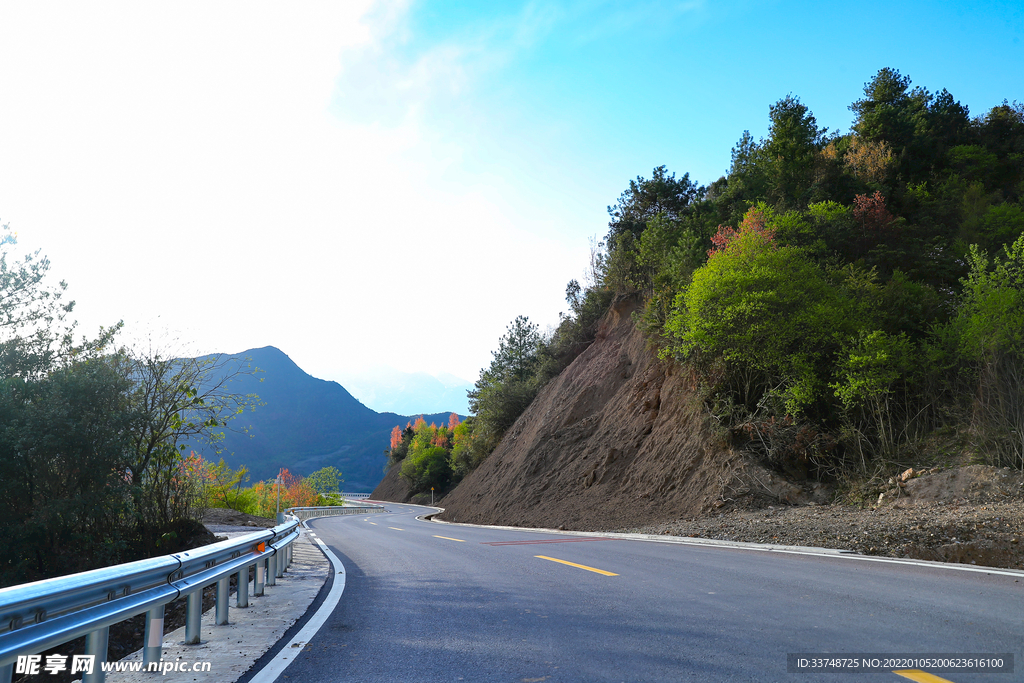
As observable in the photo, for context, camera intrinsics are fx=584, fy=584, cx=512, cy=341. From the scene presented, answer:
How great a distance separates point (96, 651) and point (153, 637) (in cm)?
91

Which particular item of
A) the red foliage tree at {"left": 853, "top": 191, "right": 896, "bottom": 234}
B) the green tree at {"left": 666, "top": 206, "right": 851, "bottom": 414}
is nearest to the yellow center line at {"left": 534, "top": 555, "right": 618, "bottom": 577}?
the green tree at {"left": 666, "top": 206, "right": 851, "bottom": 414}

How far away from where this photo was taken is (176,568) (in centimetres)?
457

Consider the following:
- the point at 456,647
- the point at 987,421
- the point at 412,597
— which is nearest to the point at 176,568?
the point at 456,647

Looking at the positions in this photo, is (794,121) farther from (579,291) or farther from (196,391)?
(196,391)

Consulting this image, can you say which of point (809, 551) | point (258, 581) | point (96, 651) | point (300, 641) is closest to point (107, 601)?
point (96, 651)

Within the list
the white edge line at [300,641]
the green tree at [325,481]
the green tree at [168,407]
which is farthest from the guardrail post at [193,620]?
the green tree at [325,481]

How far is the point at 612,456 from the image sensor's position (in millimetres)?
23922

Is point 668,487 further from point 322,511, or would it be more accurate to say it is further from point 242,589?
point 322,511

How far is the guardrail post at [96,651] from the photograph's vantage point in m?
3.20

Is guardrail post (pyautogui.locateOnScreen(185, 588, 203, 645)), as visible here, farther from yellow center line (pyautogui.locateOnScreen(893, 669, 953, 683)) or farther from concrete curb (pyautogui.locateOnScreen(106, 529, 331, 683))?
yellow center line (pyautogui.locateOnScreen(893, 669, 953, 683))

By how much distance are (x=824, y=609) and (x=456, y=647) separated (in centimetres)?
374

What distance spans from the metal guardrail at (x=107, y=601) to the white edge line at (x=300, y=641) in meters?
0.75

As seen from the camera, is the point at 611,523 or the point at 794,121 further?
the point at 794,121

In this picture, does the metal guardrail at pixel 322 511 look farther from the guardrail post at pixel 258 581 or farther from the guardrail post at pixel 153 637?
the guardrail post at pixel 153 637
